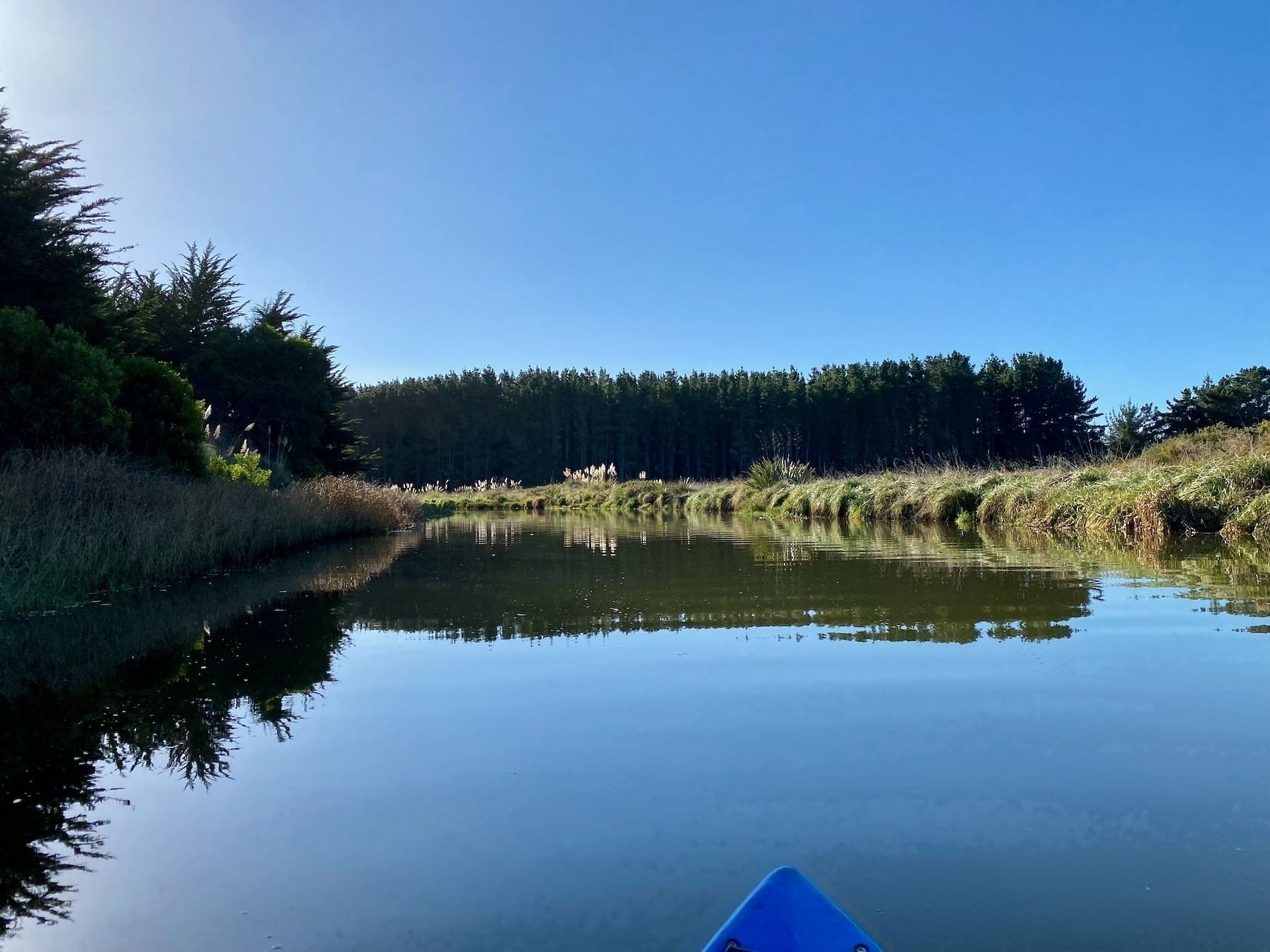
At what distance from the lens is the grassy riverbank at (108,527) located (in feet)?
21.2

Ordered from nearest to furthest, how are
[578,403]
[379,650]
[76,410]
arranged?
1. [379,650]
2. [76,410]
3. [578,403]

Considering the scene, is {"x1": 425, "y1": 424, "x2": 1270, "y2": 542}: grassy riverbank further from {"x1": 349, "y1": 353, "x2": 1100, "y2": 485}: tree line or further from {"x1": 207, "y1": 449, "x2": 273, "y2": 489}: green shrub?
{"x1": 349, "y1": 353, "x2": 1100, "y2": 485}: tree line

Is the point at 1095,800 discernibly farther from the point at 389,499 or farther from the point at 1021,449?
the point at 1021,449

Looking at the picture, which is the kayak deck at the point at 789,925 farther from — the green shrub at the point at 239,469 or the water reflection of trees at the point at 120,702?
the green shrub at the point at 239,469

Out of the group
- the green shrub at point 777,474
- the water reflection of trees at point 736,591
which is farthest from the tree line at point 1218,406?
the water reflection of trees at point 736,591

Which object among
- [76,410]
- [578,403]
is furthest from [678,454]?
[76,410]

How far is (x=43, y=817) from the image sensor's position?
261 cm

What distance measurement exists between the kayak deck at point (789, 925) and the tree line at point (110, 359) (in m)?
9.60

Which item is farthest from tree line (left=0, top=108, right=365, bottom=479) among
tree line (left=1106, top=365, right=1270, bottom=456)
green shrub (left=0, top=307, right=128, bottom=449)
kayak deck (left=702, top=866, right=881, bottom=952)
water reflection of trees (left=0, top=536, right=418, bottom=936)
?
tree line (left=1106, top=365, right=1270, bottom=456)

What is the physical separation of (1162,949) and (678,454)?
208ft

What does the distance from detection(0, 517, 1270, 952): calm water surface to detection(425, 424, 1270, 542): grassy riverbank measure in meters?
6.16

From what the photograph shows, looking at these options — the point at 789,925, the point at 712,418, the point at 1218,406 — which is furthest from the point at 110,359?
the point at 712,418

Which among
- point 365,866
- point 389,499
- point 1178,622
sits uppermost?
point 389,499

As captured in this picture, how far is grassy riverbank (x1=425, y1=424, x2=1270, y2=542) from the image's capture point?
37.3 ft
